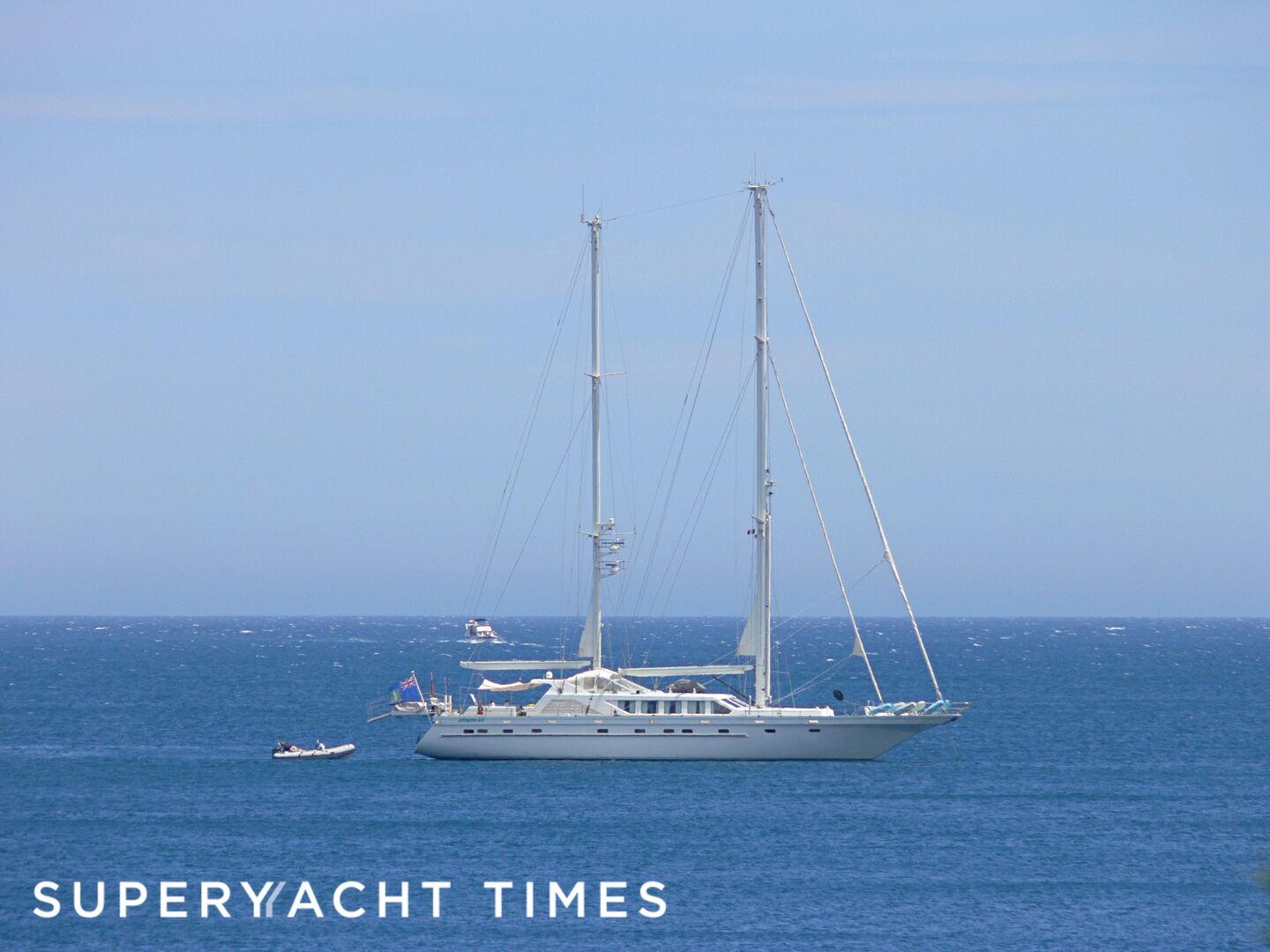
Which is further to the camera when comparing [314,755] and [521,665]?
[314,755]

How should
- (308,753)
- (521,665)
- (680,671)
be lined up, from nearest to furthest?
(680,671)
(521,665)
(308,753)

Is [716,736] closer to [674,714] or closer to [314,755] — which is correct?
[674,714]

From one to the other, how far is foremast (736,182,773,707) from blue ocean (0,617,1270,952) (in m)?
4.44

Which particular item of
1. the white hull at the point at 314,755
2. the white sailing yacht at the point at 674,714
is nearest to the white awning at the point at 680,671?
the white sailing yacht at the point at 674,714

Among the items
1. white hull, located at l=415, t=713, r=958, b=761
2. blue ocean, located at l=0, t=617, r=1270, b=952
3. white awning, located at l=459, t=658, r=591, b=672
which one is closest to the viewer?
blue ocean, located at l=0, t=617, r=1270, b=952

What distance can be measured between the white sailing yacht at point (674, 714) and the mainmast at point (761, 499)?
0.05m

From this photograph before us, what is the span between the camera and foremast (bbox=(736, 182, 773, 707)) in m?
75.6

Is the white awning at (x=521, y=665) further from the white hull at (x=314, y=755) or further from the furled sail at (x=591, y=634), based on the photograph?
the white hull at (x=314, y=755)

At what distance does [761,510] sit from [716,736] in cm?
957

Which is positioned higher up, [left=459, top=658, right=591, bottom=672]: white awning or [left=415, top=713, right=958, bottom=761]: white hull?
[left=459, top=658, right=591, bottom=672]: white awning

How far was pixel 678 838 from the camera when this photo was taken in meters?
60.8

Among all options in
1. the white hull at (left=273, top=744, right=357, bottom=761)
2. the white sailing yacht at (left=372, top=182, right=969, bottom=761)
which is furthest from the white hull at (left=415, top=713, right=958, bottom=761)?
the white hull at (left=273, top=744, right=357, bottom=761)

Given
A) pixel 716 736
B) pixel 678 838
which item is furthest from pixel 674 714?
pixel 678 838

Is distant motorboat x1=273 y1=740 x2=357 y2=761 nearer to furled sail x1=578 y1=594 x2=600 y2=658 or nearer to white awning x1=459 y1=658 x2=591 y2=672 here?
white awning x1=459 y1=658 x2=591 y2=672
